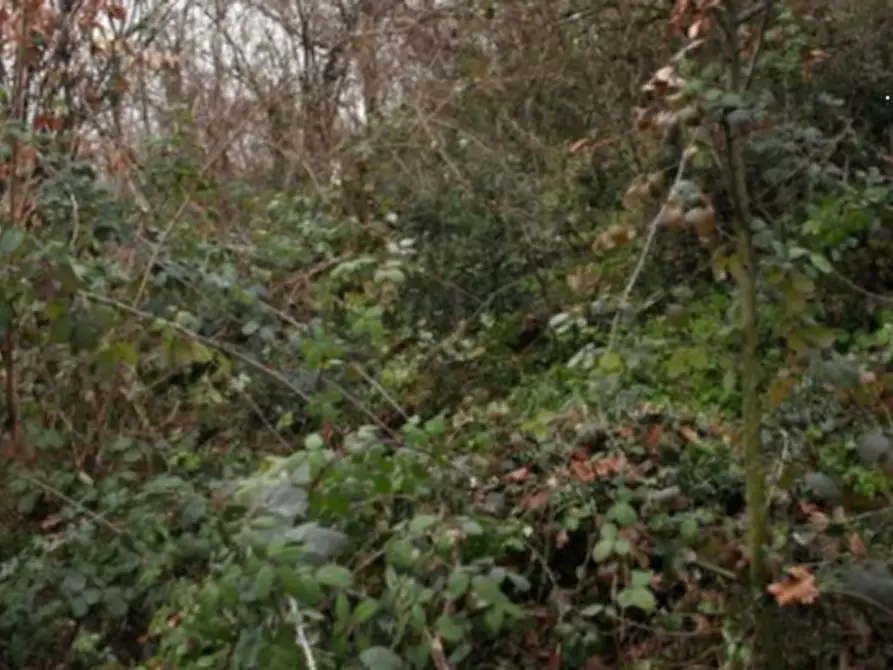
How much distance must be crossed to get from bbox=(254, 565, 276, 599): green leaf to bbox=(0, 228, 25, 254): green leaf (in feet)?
4.46

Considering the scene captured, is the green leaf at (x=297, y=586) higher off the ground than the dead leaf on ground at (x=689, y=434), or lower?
higher

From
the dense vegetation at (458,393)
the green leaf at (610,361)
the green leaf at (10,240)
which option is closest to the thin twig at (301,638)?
the dense vegetation at (458,393)

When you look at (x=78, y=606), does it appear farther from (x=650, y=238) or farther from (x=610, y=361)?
(x=650, y=238)

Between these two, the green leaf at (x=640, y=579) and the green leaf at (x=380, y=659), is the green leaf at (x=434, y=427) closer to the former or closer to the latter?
the green leaf at (x=640, y=579)

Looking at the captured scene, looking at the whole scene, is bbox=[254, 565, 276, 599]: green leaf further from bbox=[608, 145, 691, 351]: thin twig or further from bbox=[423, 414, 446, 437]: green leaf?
bbox=[608, 145, 691, 351]: thin twig

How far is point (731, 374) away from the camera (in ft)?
9.93

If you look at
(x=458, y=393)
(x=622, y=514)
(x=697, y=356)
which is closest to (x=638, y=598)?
(x=622, y=514)

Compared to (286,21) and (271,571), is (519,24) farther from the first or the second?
(271,571)

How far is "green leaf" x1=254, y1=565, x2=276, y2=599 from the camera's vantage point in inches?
87.7

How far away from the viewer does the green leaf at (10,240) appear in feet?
10.6

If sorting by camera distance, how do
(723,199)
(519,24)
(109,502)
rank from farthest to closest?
(519,24) < (109,502) < (723,199)

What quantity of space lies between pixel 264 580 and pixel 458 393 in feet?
13.9

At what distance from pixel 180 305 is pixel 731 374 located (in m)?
1.72

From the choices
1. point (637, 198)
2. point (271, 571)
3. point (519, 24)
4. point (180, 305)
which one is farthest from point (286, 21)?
point (271, 571)
